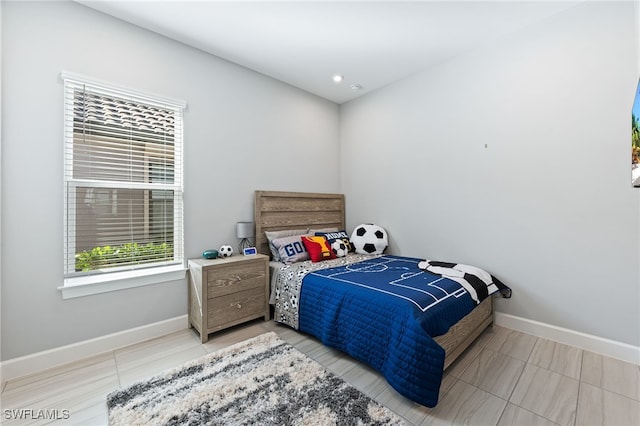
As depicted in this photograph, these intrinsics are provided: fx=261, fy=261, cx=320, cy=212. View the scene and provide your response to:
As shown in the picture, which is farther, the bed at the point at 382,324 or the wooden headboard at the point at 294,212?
the wooden headboard at the point at 294,212

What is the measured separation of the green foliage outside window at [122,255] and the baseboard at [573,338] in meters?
3.28

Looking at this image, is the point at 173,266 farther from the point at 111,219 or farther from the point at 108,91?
the point at 108,91

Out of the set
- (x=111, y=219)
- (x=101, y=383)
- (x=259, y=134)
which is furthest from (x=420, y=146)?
(x=101, y=383)

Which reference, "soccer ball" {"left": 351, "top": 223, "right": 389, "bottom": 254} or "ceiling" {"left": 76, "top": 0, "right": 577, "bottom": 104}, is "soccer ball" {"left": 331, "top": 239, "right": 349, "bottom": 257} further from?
"ceiling" {"left": 76, "top": 0, "right": 577, "bottom": 104}

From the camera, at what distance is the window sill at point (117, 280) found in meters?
1.98

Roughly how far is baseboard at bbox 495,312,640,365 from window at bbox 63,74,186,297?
10.5 ft

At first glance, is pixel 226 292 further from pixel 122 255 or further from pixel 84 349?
pixel 84 349

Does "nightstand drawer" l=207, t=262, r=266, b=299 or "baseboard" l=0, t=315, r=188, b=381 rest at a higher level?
"nightstand drawer" l=207, t=262, r=266, b=299

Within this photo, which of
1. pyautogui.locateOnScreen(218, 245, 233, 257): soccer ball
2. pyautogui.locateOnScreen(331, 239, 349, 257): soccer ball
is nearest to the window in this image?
pyautogui.locateOnScreen(218, 245, 233, 257): soccer ball

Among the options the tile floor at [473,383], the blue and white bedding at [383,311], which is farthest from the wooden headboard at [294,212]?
the tile floor at [473,383]

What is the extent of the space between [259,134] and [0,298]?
8.10ft

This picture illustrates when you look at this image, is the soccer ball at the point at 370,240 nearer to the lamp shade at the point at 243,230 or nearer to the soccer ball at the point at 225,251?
the lamp shade at the point at 243,230

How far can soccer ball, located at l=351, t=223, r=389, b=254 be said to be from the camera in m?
→ 3.31

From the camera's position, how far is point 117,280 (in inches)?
84.0
